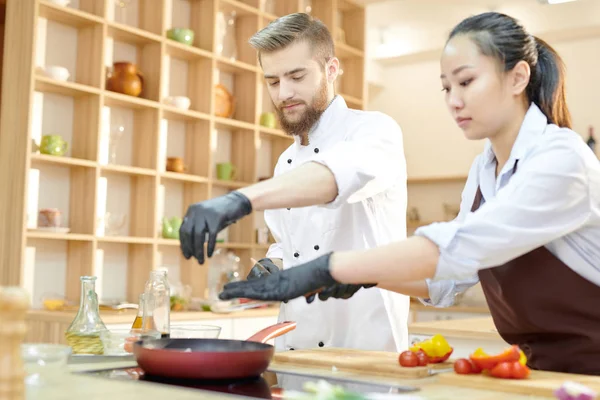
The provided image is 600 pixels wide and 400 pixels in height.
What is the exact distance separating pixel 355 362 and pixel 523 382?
14.1 inches

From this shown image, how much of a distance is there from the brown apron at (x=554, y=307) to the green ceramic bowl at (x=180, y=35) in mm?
3369

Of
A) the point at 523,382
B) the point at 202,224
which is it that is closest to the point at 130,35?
the point at 202,224

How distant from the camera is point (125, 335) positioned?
1695 mm

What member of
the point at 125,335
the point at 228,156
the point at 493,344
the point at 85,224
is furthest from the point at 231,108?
the point at 125,335

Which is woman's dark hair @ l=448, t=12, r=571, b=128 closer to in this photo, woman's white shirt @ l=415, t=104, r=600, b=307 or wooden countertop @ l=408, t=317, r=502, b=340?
woman's white shirt @ l=415, t=104, r=600, b=307

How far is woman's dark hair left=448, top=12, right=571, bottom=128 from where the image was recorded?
158 cm

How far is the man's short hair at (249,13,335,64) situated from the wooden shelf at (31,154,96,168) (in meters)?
2.02

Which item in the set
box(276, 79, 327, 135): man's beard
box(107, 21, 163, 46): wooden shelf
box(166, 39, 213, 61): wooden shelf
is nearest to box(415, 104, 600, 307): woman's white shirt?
box(276, 79, 327, 135): man's beard

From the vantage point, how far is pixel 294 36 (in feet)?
7.08

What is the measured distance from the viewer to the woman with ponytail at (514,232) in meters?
1.41

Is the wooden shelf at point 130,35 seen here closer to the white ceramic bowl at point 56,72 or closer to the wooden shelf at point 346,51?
the white ceramic bowl at point 56,72

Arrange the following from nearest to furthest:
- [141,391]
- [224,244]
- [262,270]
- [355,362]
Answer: [141,391], [355,362], [262,270], [224,244]

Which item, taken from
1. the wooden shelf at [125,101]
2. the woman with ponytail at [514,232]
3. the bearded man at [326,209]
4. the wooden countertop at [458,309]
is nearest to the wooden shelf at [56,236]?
the wooden shelf at [125,101]

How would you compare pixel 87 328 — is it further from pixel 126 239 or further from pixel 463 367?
pixel 126 239
